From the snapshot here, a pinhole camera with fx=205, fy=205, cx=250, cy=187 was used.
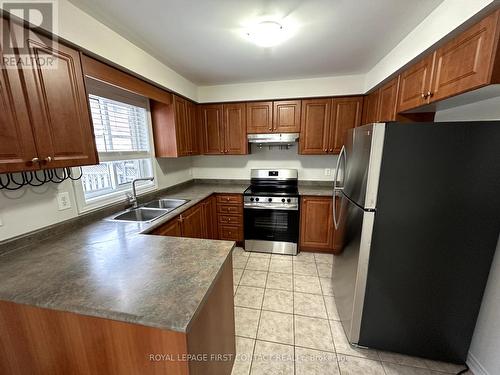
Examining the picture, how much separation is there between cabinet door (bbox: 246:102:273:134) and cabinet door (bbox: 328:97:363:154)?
0.87 m

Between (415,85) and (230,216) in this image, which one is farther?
(230,216)

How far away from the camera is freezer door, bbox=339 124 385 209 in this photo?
1.30m

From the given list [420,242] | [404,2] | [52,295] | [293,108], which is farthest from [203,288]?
[293,108]

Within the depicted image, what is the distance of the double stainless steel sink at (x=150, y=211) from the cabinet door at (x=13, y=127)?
2.95ft

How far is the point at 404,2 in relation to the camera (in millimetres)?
1320

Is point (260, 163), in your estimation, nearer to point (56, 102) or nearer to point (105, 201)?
point (105, 201)

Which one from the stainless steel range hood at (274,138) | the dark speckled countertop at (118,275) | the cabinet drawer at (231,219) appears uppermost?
the stainless steel range hood at (274,138)

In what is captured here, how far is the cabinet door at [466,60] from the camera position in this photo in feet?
3.43

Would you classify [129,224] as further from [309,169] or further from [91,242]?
[309,169]

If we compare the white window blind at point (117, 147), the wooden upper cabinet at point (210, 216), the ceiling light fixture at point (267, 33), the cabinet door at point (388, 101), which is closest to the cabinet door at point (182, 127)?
the white window blind at point (117, 147)

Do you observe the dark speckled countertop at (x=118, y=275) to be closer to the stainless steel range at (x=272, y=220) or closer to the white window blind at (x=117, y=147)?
the white window blind at (x=117, y=147)

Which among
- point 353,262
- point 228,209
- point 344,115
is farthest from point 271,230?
point 344,115

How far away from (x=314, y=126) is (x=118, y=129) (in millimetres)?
2424

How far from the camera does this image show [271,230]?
9.73 feet
